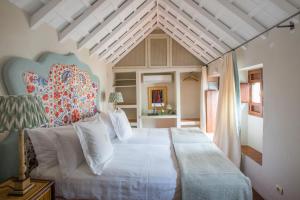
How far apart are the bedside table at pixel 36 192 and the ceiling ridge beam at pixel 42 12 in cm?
149

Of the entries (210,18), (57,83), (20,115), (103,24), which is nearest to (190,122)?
(210,18)

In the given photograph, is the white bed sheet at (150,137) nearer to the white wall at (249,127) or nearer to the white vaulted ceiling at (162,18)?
the white wall at (249,127)

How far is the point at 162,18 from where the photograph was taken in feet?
14.1

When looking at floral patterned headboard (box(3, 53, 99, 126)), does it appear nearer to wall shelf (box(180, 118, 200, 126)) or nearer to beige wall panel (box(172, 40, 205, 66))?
beige wall panel (box(172, 40, 205, 66))

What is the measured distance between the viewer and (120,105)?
5.24 metres

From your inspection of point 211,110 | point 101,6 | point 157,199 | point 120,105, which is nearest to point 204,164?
point 157,199

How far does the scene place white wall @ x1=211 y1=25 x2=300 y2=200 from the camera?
1863mm

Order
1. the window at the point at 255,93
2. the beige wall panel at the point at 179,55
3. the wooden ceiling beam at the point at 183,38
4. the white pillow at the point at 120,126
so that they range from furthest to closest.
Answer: the beige wall panel at the point at 179,55
the wooden ceiling beam at the point at 183,38
the window at the point at 255,93
the white pillow at the point at 120,126

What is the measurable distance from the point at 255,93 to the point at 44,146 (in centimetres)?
345

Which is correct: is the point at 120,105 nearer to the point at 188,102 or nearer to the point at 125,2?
the point at 188,102

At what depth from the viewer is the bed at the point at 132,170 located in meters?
1.64

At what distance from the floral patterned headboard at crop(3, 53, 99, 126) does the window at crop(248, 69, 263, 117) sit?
9.56ft

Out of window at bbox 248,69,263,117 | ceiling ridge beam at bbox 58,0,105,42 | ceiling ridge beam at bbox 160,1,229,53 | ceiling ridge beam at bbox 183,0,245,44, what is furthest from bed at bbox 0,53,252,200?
ceiling ridge beam at bbox 160,1,229,53

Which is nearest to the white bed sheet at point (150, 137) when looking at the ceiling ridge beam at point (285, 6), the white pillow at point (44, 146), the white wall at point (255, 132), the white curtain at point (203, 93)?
the white pillow at point (44, 146)
